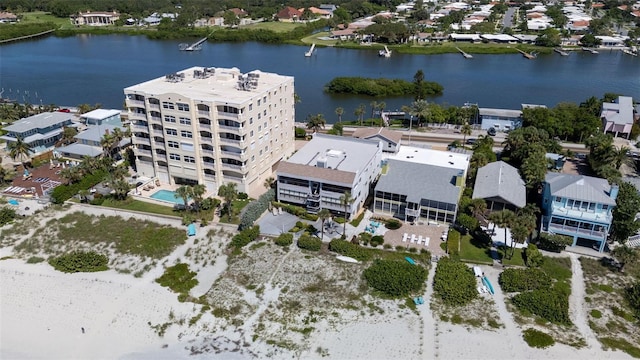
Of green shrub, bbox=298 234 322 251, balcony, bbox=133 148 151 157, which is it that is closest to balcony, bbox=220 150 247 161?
balcony, bbox=133 148 151 157

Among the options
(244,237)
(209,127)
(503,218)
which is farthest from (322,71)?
(503,218)

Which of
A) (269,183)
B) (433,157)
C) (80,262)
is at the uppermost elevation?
(433,157)

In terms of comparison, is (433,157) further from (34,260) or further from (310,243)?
(34,260)

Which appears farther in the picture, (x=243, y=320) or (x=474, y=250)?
(x=474, y=250)

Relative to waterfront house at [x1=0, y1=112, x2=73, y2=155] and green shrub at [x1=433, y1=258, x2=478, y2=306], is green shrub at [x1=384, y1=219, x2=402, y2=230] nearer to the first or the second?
green shrub at [x1=433, y1=258, x2=478, y2=306]

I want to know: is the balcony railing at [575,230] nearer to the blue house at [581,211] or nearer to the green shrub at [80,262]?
the blue house at [581,211]

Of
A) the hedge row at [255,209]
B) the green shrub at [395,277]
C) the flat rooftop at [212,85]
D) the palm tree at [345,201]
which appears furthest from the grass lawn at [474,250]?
the flat rooftop at [212,85]
